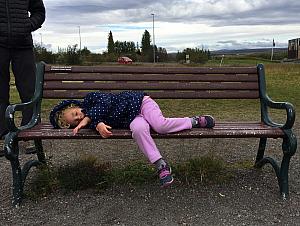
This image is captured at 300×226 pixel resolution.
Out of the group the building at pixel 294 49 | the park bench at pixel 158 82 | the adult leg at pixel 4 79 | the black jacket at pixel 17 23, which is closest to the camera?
the park bench at pixel 158 82

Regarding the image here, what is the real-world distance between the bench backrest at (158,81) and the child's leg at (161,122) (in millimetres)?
714

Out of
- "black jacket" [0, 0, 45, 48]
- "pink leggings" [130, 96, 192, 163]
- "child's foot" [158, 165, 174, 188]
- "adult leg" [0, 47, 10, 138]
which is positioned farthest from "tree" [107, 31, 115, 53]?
"child's foot" [158, 165, 174, 188]

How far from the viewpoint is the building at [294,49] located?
3081 inches

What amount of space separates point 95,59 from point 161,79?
42456 mm

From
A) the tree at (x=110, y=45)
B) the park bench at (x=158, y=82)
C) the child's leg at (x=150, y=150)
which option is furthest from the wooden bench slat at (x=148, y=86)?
the tree at (x=110, y=45)

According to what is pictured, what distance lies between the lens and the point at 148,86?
185 inches

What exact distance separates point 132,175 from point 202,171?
0.64 metres

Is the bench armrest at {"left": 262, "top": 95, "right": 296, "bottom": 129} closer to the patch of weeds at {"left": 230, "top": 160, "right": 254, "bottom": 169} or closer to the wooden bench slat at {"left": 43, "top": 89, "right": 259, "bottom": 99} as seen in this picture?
the wooden bench slat at {"left": 43, "top": 89, "right": 259, "bottom": 99}

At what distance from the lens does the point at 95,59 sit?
153 feet

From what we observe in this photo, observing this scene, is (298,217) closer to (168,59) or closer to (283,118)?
(283,118)

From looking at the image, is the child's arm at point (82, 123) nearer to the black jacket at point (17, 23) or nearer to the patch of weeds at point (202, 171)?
the patch of weeds at point (202, 171)

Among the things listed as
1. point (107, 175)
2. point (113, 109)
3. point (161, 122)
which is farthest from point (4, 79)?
point (161, 122)

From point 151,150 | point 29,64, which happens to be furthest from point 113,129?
point 29,64

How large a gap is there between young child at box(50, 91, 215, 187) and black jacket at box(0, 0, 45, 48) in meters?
1.49
